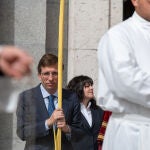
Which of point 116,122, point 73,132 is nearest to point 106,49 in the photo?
point 116,122

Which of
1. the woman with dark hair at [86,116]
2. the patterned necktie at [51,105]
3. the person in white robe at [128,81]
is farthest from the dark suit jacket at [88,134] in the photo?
the person in white robe at [128,81]

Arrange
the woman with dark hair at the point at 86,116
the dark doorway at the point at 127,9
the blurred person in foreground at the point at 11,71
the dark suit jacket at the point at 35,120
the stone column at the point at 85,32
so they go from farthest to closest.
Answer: the dark doorway at the point at 127,9 < the stone column at the point at 85,32 < the woman with dark hair at the point at 86,116 < the dark suit jacket at the point at 35,120 < the blurred person in foreground at the point at 11,71

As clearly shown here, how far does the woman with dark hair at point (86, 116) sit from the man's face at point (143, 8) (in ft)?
5.32

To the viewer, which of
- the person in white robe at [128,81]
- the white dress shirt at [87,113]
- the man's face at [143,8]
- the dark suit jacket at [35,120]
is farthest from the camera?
the white dress shirt at [87,113]

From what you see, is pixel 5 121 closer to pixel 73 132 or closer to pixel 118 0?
pixel 73 132

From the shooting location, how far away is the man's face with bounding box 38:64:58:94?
541 cm

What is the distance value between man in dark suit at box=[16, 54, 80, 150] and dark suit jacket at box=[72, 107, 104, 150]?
168 millimetres

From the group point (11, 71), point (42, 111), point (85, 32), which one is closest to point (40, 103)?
point (42, 111)

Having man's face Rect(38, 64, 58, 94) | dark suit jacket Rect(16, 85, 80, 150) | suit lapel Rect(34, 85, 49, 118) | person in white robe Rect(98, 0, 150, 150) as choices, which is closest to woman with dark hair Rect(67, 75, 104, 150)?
dark suit jacket Rect(16, 85, 80, 150)

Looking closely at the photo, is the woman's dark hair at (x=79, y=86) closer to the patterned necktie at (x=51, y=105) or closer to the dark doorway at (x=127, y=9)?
the patterned necktie at (x=51, y=105)

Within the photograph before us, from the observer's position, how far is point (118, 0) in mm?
7621

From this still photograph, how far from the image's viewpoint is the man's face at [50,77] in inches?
213

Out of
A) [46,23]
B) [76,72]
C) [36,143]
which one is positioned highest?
[46,23]

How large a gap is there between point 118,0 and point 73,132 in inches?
101
